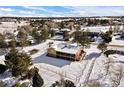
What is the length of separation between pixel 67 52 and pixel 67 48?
0.37 ft

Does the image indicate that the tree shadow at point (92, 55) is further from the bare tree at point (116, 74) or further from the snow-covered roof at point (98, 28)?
the snow-covered roof at point (98, 28)

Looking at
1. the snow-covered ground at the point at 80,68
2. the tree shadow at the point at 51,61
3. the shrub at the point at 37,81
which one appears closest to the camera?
the shrub at the point at 37,81

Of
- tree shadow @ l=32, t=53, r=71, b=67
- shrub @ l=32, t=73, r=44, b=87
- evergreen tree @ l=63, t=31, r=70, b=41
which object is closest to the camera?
shrub @ l=32, t=73, r=44, b=87

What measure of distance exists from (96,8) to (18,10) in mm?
1402

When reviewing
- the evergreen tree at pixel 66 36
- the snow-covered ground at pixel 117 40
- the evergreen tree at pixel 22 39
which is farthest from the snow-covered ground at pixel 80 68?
the evergreen tree at pixel 66 36

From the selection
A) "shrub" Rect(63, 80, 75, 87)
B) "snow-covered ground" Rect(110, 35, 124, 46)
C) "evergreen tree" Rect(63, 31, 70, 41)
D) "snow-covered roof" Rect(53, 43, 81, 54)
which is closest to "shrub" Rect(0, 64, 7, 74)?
"snow-covered roof" Rect(53, 43, 81, 54)

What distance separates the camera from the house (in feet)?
13.0

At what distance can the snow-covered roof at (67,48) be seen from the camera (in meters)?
3.99

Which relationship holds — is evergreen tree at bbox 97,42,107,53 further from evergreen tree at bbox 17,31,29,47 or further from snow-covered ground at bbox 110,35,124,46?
evergreen tree at bbox 17,31,29,47

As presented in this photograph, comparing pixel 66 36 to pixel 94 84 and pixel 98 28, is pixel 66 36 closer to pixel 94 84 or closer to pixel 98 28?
pixel 98 28

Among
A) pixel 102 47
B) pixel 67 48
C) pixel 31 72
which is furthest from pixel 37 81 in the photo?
pixel 102 47

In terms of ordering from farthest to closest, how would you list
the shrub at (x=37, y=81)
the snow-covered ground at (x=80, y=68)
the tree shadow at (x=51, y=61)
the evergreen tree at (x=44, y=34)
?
the evergreen tree at (x=44, y=34), the tree shadow at (x=51, y=61), the snow-covered ground at (x=80, y=68), the shrub at (x=37, y=81)

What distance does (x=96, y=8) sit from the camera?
12.0 ft

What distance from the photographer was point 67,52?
156 inches
